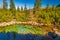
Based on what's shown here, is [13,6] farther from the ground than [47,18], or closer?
farther from the ground

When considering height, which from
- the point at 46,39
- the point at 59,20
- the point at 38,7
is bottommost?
the point at 46,39

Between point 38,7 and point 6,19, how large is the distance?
1827 cm

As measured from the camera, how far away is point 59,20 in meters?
29.1

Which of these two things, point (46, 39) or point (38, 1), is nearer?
point (46, 39)

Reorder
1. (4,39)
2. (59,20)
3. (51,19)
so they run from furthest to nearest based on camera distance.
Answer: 1. (51,19)
2. (59,20)
3. (4,39)

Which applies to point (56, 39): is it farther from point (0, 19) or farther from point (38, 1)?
point (38, 1)

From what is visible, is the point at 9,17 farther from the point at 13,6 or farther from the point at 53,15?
the point at 13,6

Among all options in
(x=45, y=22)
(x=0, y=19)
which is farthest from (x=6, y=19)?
(x=45, y=22)

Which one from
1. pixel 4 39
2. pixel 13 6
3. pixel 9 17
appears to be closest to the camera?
pixel 4 39

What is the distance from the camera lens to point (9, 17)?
115 ft

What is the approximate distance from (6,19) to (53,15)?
898 centimetres

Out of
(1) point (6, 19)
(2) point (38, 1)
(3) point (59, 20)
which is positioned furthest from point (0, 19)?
(2) point (38, 1)

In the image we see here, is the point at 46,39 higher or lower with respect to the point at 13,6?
lower

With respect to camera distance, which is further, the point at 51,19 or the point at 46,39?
the point at 51,19
